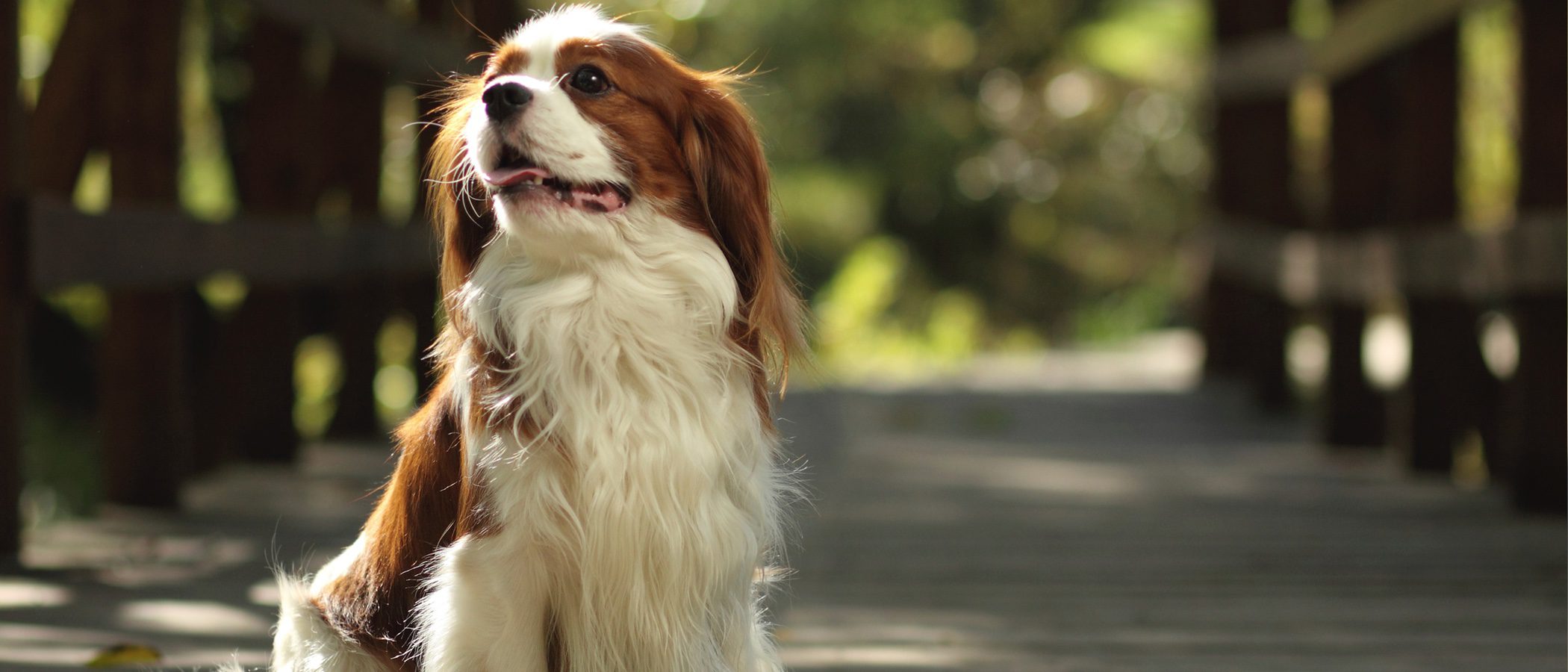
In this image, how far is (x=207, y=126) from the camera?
10.6m

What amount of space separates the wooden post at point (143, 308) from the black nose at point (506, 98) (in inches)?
101

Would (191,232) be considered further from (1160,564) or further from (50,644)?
(1160,564)

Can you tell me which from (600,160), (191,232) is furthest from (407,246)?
(600,160)

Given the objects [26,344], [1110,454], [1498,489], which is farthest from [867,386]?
[26,344]

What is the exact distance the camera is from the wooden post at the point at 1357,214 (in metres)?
6.04

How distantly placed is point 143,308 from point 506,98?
8.90 feet

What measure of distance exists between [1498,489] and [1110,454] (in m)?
1.63

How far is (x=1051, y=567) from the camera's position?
3.99 m

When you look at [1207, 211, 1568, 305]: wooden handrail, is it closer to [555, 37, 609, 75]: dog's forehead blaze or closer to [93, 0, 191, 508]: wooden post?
[555, 37, 609, 75]: dog's forehead blaze

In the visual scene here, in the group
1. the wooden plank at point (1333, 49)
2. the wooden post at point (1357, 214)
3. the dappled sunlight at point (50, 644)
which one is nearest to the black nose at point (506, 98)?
the dappled sunlight at point (50, 644)

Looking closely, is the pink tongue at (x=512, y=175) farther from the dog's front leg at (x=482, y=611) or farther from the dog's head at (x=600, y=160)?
the dog's front leg at (x=482, y=611)

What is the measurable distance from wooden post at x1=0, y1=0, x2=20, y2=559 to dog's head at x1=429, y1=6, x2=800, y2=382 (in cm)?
151

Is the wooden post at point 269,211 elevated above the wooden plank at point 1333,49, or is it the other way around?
the wooden plank at point 1333,49

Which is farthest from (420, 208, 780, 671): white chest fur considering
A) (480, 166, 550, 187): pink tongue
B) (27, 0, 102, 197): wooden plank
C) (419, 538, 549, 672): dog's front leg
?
(27, 0, 102, 197): wooden plank
